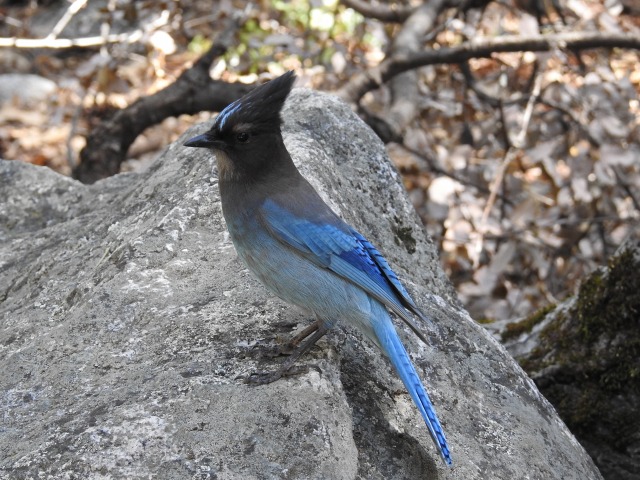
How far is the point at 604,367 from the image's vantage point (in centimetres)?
333

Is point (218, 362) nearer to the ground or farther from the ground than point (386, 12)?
farther from the ground

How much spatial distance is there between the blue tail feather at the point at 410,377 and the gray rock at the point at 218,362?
11cm

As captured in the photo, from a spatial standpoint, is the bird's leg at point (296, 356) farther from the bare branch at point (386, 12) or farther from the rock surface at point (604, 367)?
the bare branch at point (386, 12)

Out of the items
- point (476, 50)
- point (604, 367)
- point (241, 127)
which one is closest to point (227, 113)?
point (241, 127)

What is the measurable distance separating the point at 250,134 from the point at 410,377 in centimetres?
97

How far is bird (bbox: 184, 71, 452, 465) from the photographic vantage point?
2.58 meters

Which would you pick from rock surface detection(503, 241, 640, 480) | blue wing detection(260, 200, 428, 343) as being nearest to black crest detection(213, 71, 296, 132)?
blue wing detection(260, 200, 428, 343)

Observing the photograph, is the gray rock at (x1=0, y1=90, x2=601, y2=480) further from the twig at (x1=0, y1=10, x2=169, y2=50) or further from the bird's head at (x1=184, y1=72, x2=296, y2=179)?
the twig at (x1=0, y1=10, x2=169, y2=50)

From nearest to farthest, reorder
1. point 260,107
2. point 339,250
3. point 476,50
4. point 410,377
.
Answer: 1. point 410,377
2. point 339,250
3. point 260,107
4. point 476,50

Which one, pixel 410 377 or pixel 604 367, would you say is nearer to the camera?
pixel 410 377

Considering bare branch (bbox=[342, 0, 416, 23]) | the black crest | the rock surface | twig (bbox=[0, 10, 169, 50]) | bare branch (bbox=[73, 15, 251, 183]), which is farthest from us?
bare branch (bbox=[342, 0, 416, 23])

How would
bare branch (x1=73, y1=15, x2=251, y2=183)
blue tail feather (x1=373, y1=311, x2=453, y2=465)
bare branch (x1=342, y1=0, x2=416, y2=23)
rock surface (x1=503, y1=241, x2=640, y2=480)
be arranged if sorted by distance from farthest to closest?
bare branch (x1=342, y1=0, x2=416, y2=23)
bare branch (x1=73, y1=15, x2=251, y2=183)
rock surface (x1=503, y1=241, x2=640, y2=480)
blue tail feather (x1=373, y1=311, x2=453, y2=465)

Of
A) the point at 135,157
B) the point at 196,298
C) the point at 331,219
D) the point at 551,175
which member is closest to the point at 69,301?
the point at 196,298

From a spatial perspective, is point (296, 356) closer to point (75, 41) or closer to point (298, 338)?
point (298, 338)
